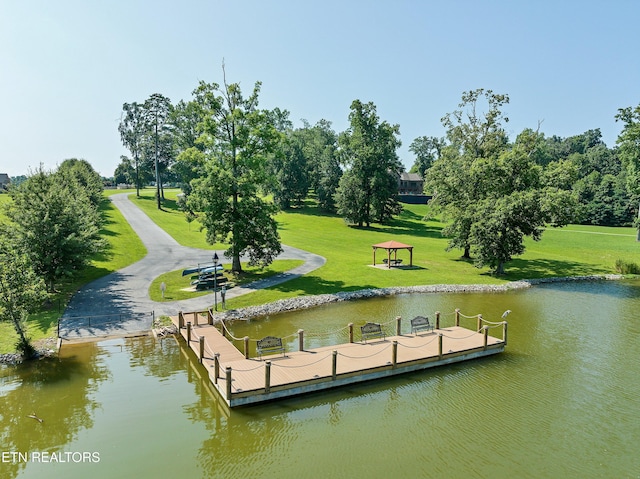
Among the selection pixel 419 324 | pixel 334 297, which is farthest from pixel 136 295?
pixel 419 324

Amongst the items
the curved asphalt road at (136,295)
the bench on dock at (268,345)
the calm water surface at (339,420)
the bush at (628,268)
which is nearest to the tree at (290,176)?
the curved asphalt road at (136,295)

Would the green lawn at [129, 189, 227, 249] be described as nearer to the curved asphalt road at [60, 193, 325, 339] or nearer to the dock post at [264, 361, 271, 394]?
the curved asphalt road at [60, 193, 325, 339]

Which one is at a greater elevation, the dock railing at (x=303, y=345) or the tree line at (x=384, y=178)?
the tree line at (x=384, y=178)

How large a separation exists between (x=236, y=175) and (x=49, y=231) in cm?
1381

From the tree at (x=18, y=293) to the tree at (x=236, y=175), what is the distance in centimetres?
1466

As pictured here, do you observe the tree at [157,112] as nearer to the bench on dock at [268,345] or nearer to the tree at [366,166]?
the tree at [366,166]

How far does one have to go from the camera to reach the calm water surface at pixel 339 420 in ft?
40.4

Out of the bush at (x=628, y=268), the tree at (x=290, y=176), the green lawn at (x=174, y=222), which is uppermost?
the tree at (x=290, y=176)

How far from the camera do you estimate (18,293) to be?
62.1 feet

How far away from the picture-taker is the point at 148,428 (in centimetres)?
1419

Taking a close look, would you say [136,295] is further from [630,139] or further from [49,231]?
[630,139]

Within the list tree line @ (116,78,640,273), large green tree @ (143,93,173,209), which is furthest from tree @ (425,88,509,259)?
large green tree @ (143,93,173,209)

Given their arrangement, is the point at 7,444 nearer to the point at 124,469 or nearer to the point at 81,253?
the point at 124,469

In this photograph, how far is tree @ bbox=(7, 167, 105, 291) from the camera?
26.7 m
